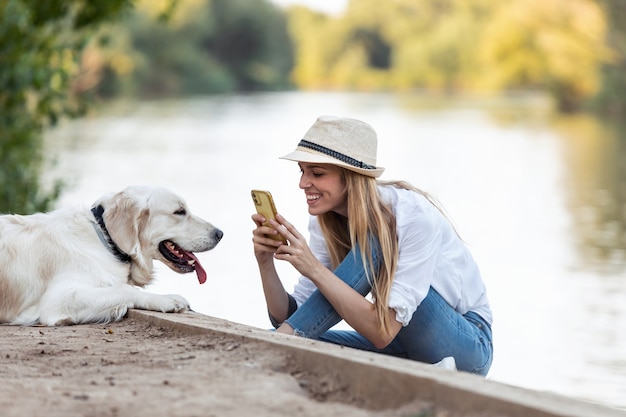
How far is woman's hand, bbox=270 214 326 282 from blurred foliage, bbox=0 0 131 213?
6.32 metres

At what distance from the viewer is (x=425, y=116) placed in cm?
4719

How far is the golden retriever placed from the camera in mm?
5508

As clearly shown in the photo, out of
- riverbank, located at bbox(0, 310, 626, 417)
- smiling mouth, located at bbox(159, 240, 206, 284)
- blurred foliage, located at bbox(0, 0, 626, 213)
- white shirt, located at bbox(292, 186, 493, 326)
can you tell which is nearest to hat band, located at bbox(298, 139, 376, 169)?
white shirt, located at bbox(292, 186, 493, 326)

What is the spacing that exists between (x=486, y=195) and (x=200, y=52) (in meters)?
53.9

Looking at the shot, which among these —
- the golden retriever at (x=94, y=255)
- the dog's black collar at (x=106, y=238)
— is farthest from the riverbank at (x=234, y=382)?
the dog's black collar at (x=106, y=238)

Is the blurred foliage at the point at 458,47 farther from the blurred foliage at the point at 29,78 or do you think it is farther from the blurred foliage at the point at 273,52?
the blurred foliage at the point at 29,78

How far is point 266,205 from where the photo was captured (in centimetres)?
496

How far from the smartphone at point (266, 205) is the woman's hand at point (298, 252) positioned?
0.22 ft

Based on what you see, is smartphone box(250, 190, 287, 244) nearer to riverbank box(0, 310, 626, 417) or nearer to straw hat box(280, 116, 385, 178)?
straw hat box(280, 116, 385, 178)

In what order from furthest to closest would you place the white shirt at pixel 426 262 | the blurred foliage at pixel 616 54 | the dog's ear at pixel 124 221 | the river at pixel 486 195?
1. the blurred foliage at pixel 616 54
2. the river at pixel 486 195
3. the dog's ear at pixel 124 221
4. the white shirt at pixel 426 262

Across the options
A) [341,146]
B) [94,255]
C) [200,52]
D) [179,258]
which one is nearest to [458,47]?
[200,52]

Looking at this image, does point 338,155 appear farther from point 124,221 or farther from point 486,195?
point 486,195

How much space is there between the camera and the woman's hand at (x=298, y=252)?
484cm

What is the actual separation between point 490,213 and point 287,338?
533 inches
